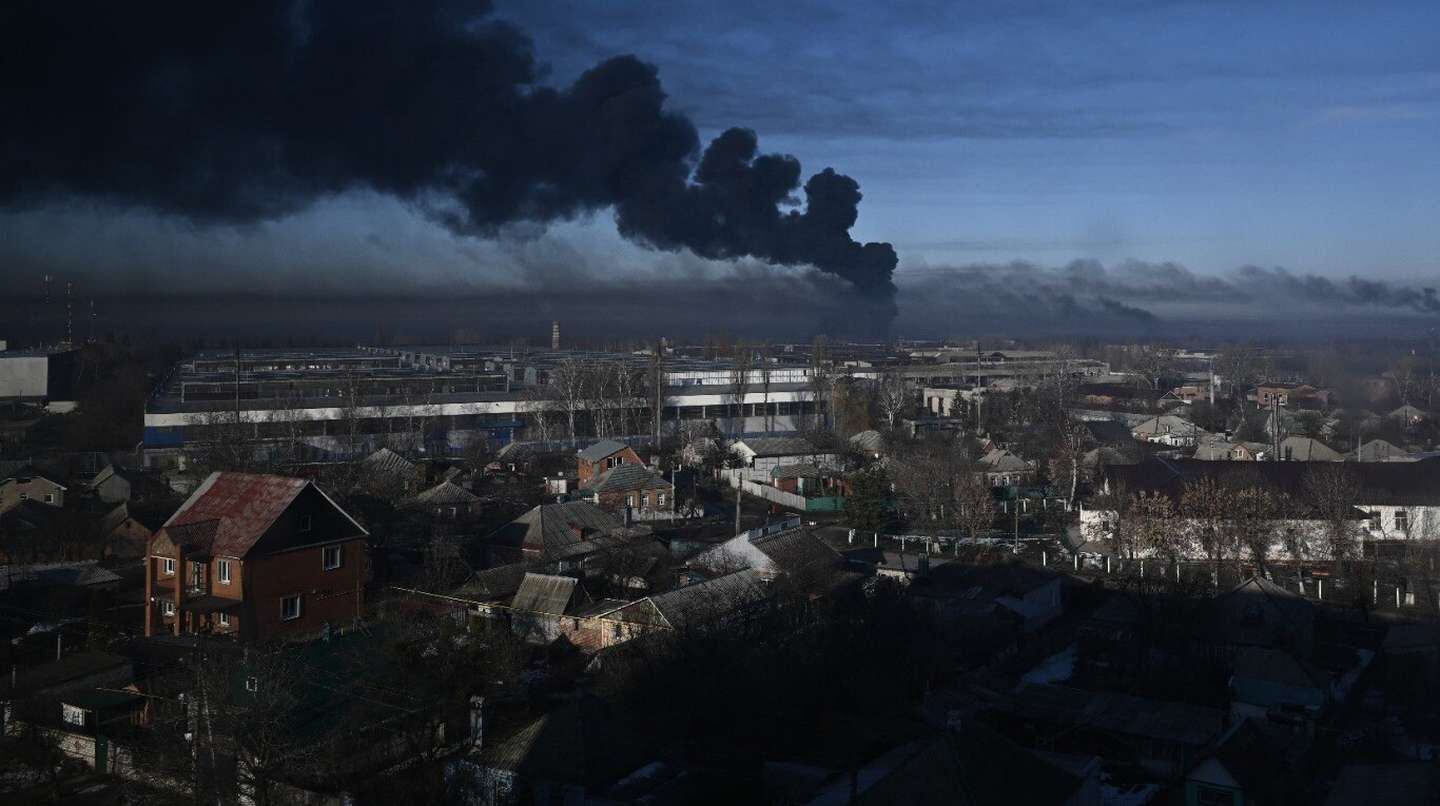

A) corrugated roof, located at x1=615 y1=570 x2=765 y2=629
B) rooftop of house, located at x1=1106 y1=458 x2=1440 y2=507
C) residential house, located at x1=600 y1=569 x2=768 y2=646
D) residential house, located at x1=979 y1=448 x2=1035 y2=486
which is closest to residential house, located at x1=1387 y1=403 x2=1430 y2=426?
rooftop of house, located at x1=1106 y1=458 x2=1440 y2=507

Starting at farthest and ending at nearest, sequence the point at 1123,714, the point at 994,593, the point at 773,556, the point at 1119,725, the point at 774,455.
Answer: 1. the point at 774,455
2. the point at 773,556
3. the point at 994,593
4. the point at 1123,714
5. the point at 1119,725

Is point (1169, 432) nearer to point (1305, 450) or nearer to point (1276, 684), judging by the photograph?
point (1305, 450)

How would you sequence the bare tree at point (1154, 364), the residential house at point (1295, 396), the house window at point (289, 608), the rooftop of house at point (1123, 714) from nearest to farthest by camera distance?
the rooftop of house at point (1123, 714), the house window at point (289, 608), the residential house at point (1295, 396), the bare tree at point (1154, 364)

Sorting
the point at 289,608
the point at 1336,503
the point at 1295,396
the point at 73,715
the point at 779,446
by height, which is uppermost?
the point at 1295,396

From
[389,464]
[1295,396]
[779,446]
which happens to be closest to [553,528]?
[389,464]

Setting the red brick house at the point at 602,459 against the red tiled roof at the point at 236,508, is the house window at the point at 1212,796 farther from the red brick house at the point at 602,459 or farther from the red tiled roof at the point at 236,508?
the red brick house at the point at 602,459

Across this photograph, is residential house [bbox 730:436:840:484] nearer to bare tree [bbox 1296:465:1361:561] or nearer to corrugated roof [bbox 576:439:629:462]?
corrugated roof [bbox 576:439:629:462]

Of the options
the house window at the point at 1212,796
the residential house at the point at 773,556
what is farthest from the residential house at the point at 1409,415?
the house window at the point at 1212,796
